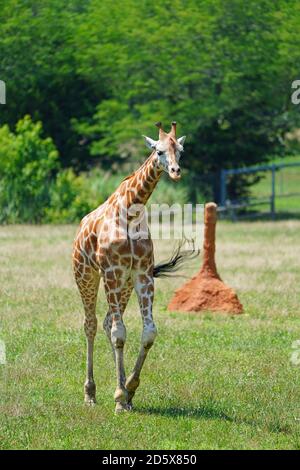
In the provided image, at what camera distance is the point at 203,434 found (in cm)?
959

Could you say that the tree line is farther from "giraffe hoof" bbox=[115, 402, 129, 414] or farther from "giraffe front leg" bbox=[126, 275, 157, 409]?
"giraffe hoof" bbox=[115, 402, 129, 414]

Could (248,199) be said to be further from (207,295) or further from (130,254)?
(130,254)

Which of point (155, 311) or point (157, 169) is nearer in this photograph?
point (157, 169)

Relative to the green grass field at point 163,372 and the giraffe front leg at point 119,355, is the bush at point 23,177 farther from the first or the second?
the giraffe front leg at point 119,355

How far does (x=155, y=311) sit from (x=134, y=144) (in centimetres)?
1851

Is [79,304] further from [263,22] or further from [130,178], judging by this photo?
[263,22]

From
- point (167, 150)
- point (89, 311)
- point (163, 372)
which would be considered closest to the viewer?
point (167, 150)

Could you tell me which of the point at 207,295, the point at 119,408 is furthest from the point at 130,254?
the point at 207,295

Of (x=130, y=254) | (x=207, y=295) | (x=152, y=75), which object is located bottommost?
(x=207, y=295)

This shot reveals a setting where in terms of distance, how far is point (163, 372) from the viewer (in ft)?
40.3

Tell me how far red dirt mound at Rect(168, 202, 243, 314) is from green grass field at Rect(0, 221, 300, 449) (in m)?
0.27

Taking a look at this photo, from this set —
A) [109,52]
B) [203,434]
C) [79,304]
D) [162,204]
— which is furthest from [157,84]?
[203,434]

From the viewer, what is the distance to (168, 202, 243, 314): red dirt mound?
53.5 feet

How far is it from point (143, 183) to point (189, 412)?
215 centimetres
